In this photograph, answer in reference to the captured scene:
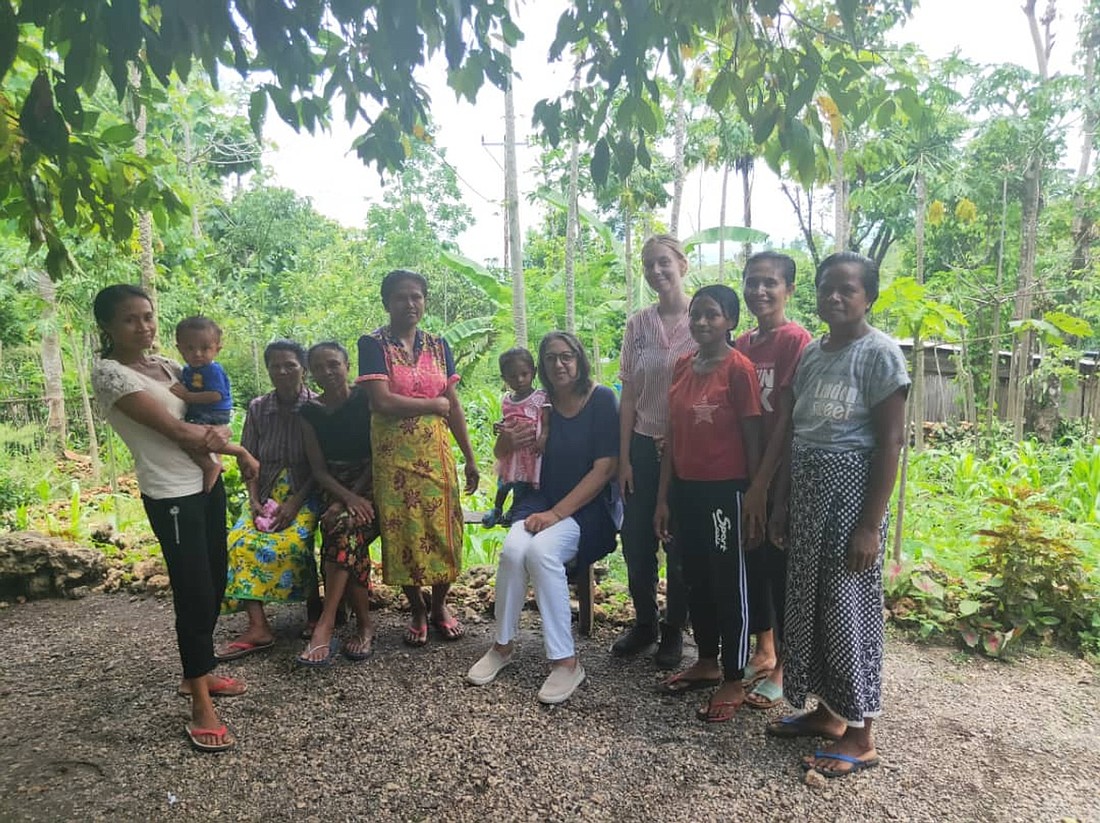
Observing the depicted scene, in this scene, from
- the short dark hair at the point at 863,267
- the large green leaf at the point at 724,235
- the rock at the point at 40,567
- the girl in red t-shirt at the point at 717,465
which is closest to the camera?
the short dark hair at the point at 863,267

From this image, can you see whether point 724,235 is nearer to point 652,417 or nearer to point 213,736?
point 652,417

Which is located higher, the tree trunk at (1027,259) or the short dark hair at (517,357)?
the tree trunk at (1027,259)

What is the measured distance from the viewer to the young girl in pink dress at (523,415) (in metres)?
3.10

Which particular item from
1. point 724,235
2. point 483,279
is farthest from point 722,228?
point 483,279

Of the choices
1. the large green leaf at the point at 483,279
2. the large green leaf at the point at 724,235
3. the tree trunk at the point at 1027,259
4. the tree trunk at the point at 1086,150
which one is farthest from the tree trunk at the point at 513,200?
the tree trunk at the point at 1086,150

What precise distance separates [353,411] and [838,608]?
224cm

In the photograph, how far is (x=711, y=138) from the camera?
38.3 feet

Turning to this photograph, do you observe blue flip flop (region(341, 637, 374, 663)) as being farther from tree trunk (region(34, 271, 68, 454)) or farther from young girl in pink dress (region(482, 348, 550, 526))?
tree trunk (region(34, 271, 68, 454))

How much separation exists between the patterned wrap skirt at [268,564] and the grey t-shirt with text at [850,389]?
2.34 meters

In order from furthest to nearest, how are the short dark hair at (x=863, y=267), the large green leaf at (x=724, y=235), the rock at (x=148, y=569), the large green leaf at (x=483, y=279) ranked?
the large green leaf at (x=724, y=235), the large green leaf at (x=483, y=279), the rock at (x=148, y=569), the short dark hair at (x=863, y=267)

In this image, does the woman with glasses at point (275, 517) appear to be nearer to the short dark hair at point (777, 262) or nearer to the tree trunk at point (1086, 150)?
the short dark hair at point (777, 262)

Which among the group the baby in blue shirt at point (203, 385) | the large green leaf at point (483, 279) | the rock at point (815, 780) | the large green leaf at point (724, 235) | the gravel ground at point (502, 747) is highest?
the large green leaf at point (724, 235)

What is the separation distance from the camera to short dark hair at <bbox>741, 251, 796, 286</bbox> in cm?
262

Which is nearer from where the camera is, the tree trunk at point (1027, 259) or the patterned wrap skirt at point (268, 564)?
the patterned wrap skirt at point (268, 564)
